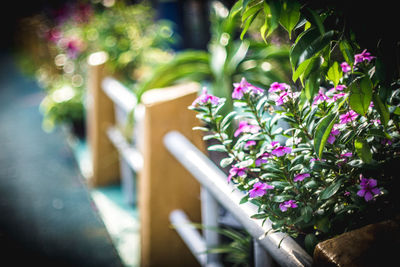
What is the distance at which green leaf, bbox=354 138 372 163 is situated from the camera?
73 centimetres

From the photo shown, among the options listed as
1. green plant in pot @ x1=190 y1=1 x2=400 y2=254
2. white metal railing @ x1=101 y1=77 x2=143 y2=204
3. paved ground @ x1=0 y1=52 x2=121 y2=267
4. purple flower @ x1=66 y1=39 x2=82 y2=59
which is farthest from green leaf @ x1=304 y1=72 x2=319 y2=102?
purple flower @ x1=66 y1=39 x2=82 y2=59

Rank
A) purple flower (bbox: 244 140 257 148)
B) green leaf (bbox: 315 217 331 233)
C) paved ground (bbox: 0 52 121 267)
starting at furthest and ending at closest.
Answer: paved ground (bbox: 0 52 121 267) → purple flower (bbox: 244 140 257 148) → green leaf (bbox: 315 217 331 233)

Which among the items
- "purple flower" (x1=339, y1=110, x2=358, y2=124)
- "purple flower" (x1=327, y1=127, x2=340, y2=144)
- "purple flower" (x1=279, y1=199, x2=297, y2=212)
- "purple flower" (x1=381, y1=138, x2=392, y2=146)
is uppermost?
"purple flower" (x1=339, y1=110, x2=358, y2=124)

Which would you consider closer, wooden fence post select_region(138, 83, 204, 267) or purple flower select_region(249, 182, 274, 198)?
purple flower select_region(249, 182, 274, 198)

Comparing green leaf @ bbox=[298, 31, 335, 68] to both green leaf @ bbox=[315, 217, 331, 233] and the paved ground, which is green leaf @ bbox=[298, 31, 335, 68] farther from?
the paved ground

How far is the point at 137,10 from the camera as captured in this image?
3174mm

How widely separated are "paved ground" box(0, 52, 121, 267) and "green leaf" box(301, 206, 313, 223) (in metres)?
1.43

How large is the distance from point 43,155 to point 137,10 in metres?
1.67

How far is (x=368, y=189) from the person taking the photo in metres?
0.74

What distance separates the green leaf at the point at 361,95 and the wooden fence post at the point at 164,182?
878 mm

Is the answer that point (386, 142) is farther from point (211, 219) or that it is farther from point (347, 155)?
point (211, 219)

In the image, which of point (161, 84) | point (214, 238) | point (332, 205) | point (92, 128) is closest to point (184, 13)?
point (92, 128)

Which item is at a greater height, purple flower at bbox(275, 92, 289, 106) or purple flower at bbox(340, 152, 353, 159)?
purple flower at bbox(275, 92, 289, 106)

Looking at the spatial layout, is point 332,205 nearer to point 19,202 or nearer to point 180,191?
point 180,191
